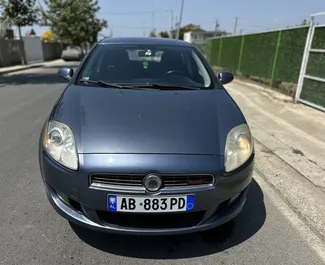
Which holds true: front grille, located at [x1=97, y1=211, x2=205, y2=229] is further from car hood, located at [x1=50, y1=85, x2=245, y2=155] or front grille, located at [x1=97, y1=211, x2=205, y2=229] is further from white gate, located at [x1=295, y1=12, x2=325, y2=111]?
white gate, located at [x1=295, y1=12, x2=325, y2=111]

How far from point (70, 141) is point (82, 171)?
0.93 ft

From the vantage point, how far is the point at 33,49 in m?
28.8

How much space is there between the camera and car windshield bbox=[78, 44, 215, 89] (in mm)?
3307

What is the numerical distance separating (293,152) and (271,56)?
22.8ft

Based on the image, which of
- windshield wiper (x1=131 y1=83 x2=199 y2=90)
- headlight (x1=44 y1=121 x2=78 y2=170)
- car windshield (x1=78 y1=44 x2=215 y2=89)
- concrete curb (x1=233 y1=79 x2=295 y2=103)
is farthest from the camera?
concrete curb (x1=233 y1=79 x2=295 y2=103)

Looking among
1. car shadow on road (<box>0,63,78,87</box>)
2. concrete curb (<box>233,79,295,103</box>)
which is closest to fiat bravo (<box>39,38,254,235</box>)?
concrete curb (<box>233,79,295,103</box>)

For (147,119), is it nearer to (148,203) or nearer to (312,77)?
(148,203)

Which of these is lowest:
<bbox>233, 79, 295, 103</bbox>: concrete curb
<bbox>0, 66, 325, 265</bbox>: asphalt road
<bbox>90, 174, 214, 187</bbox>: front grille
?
<bbox>233, 79, 295, 103</bbox>: concrete curb

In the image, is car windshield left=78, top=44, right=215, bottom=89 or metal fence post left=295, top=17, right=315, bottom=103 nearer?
car windshield left=78, top=44, right=215, bottom=89

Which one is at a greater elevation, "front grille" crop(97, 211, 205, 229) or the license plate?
the license plate

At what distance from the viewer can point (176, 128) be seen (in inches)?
94.7

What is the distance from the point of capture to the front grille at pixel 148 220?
2246 millimetres

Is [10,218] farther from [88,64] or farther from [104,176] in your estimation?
[88,64]

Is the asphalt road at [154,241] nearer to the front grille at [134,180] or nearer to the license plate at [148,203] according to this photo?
the license plate at [148,203]
